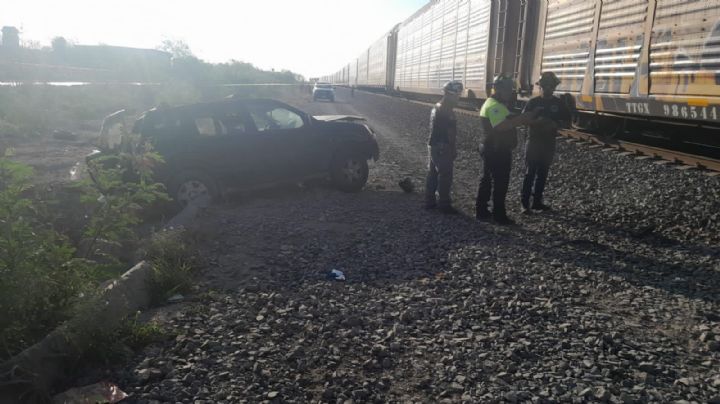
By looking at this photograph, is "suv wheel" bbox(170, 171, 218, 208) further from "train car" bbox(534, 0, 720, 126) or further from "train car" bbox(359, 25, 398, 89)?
"train car" bbox(359, 25, 398, 89)

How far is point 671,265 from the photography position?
5.40m

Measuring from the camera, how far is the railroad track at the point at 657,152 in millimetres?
8088

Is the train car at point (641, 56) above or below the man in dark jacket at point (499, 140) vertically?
above

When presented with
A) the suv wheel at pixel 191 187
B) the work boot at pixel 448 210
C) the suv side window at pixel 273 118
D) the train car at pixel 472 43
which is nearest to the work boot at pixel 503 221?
the work boot at pixel 448 210

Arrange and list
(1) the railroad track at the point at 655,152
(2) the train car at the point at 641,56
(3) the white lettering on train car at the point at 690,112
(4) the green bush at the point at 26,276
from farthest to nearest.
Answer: (1) the railroad track at the point at 655,152 < (2) the train car at the point at 641,56 < (3) the white lettering on train car at the point at 690,112 < (4) the green bush at the point at 26,276

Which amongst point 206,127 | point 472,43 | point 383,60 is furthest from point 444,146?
point 383,60

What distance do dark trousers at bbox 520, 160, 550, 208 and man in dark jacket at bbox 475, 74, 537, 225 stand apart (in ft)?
1.91

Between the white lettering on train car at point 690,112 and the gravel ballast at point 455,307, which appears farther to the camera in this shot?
the white lettering on train car at point 690,112

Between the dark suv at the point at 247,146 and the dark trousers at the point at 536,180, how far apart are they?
2.99 metres

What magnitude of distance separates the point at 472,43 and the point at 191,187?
1179 cm

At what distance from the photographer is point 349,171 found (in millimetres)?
9352

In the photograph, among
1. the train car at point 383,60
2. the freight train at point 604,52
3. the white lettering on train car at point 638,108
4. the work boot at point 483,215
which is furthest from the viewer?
the train car at point 383,60

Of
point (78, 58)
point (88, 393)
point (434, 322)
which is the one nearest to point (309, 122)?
point (434, 322)

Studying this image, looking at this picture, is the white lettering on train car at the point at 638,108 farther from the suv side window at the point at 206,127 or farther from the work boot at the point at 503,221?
the suv side window at the point at 206,127
